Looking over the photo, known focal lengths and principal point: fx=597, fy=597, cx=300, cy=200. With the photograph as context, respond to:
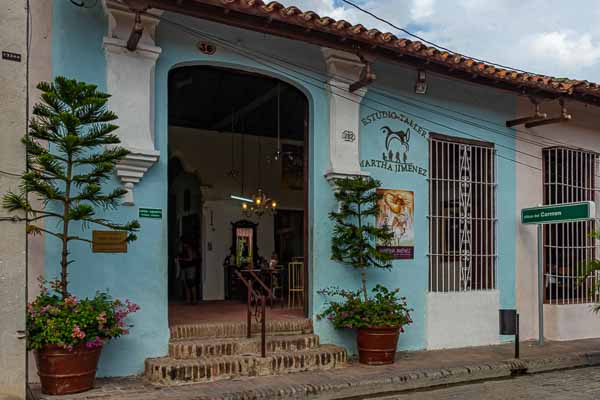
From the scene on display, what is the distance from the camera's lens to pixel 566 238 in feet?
37.9

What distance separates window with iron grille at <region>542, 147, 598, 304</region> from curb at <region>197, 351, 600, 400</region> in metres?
1.83

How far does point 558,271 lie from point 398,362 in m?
4.56

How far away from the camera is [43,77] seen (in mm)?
7238

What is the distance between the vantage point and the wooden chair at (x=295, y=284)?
11.8m

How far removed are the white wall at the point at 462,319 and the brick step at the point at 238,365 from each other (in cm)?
224

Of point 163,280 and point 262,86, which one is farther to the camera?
point 262,86

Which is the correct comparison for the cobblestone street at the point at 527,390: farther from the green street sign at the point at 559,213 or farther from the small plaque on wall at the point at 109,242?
the small plaque on wall at the point at 109,242

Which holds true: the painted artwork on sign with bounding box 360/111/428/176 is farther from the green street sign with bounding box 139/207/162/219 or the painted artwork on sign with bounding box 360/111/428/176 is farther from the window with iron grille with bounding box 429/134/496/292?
the green street sign with bounding box 139/207/162/219

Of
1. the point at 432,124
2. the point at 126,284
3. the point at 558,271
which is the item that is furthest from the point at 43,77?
the point at 558,271

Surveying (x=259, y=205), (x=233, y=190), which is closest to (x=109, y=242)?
(x=259, y=205)

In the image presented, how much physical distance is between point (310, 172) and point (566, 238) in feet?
18.6

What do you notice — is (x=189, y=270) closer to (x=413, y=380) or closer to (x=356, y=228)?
(x=356, y=228)

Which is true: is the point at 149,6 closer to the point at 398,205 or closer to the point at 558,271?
the point at 398,205

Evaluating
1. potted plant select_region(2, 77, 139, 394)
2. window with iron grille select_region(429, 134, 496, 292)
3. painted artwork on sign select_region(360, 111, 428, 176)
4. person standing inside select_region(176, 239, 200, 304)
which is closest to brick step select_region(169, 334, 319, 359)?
potted plant select_region(2, 77, 139, 394)
